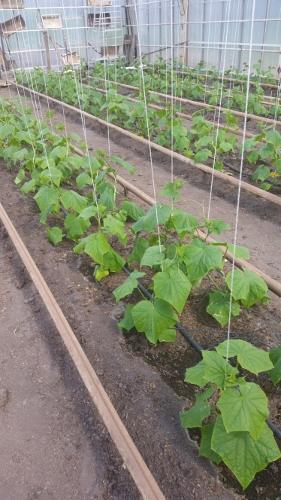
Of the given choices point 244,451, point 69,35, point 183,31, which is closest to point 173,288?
point 244,451

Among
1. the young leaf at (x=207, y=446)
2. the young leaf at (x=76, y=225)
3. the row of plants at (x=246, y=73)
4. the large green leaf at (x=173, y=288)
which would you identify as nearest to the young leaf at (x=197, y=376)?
the young leaf at (x=207, y=446)

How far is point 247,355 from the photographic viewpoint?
5.82 ft

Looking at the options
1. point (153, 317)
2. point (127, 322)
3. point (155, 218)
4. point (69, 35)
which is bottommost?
point (127, 322)

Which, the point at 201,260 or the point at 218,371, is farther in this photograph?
the point at 201,260

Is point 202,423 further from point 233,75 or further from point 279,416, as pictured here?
point 233,75

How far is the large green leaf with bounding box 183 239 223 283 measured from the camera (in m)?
2.33

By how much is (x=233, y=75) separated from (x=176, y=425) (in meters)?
9.55

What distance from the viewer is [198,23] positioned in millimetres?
11336

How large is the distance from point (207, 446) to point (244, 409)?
41 cm

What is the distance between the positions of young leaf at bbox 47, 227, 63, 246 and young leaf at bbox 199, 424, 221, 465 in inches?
85.0

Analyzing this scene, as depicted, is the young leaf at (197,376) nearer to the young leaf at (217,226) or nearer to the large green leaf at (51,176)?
the young leaf at (217,226)

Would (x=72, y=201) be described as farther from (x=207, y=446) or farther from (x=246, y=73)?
(x=246, y=73)

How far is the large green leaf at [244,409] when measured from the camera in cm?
156

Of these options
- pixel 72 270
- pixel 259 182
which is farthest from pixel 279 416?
pixel 259 182
